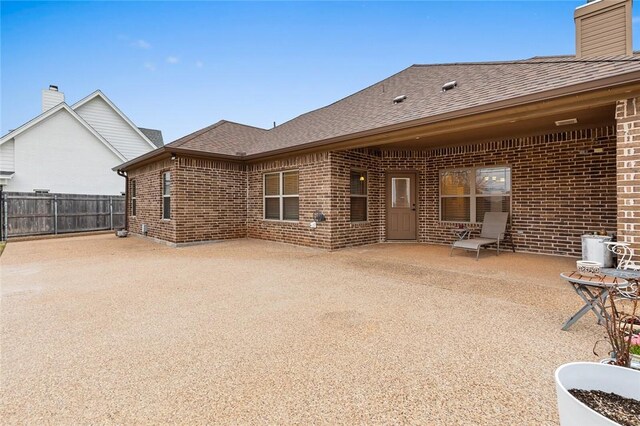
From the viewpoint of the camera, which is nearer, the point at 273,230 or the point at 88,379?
the point at 88,379

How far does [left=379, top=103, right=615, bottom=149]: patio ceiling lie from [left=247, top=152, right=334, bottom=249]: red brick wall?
2107 millimetres

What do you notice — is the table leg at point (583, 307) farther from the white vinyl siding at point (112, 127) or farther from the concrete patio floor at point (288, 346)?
the white vinyl siding at point (112, 127)

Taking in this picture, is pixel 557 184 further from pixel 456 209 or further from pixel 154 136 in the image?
pixel 154 136

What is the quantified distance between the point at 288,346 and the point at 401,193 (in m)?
7.20

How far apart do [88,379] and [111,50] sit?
15518 mm

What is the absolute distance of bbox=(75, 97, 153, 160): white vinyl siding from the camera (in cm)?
1642

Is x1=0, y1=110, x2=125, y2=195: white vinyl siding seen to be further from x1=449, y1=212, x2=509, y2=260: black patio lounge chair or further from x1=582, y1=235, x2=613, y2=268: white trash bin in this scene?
x1=582, y1=235, x2=613, y2=268: white trash bin

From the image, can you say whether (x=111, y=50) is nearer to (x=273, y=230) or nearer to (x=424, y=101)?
(x=273, y=230)

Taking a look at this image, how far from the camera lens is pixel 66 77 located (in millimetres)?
16484

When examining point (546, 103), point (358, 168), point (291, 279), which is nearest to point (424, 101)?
point (358, 168)

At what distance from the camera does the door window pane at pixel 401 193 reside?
898 cm

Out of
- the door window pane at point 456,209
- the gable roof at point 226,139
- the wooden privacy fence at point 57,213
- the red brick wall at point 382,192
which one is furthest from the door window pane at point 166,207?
the door window pane at point 456,209

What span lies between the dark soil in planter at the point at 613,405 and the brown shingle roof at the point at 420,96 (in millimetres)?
4305

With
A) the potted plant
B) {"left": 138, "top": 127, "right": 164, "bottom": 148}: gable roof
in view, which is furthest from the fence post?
the potted plant
